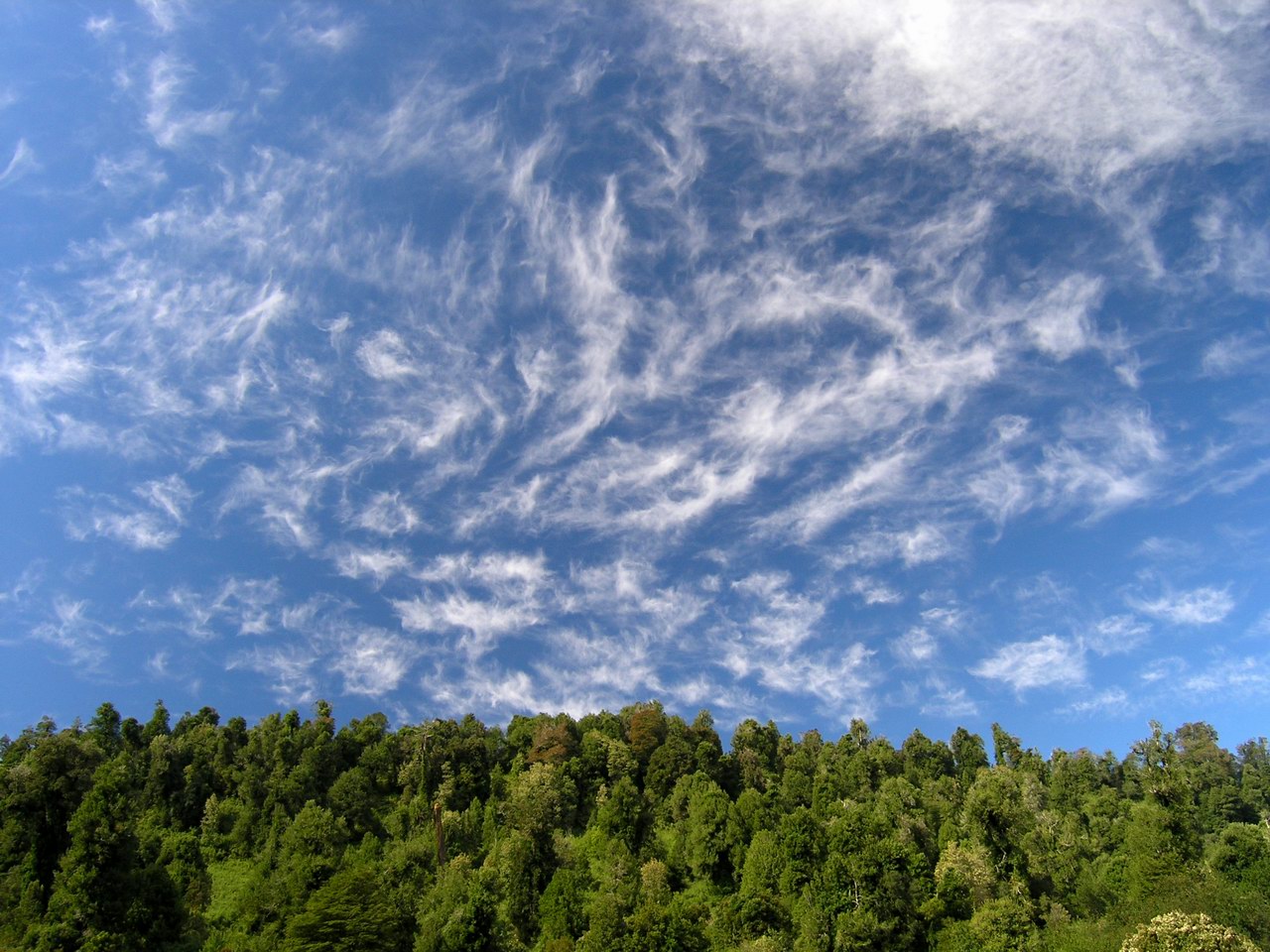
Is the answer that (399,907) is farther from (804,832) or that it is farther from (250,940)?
(804,832)

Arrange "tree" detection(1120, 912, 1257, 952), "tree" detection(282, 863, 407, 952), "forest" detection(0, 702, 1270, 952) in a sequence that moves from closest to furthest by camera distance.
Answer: "tree" detection(1120, 912, 1257, 952) < "tree" detection(282, 863, 407, 952) < "forest" detection(0, 702, 1270, 952)

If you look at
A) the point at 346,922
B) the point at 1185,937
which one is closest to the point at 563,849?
the point at 346,922

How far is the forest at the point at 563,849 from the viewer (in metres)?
83.1

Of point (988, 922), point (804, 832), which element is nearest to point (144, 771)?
point (804, 832)

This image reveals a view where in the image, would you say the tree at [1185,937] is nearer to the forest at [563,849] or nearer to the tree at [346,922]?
the forest at [563,849]

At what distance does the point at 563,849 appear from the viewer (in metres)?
106

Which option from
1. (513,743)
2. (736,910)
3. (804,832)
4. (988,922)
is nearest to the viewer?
(988,922)

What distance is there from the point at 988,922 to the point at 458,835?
7380 centimetres

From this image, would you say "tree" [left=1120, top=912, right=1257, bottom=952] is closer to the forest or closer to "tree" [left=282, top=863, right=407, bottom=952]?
the forest

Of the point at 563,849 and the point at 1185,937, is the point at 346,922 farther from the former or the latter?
the point at 1185,937

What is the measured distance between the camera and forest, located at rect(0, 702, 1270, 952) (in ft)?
273

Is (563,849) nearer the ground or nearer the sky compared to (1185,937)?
nearer the sky

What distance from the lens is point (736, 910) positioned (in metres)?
88.3

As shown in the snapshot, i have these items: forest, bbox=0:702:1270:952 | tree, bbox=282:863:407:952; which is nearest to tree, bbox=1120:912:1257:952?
forest, bbox=0:702:1270:952
